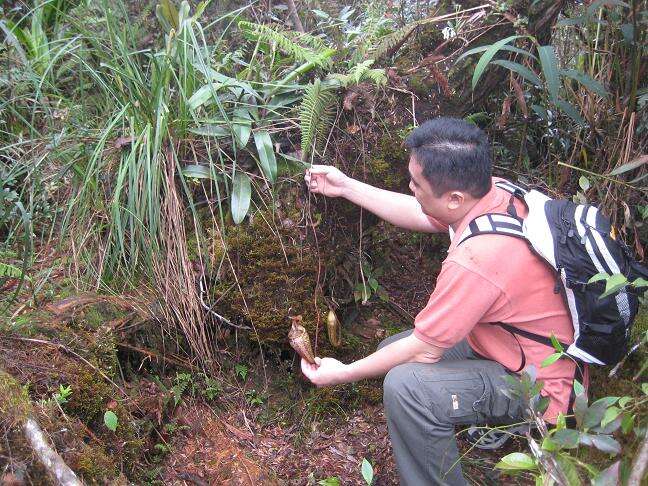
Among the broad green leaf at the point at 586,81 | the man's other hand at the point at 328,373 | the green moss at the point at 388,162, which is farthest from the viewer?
the green moss at the point at 388,162

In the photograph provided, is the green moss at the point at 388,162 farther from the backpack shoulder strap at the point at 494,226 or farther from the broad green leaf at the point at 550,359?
the broad green leaf at the point at 550,359

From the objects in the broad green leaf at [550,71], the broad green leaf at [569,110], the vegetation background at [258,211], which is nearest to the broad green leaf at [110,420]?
the vegetation background at [258,211]

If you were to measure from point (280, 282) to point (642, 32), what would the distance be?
225 cm

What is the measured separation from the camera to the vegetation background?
2678 millimetres

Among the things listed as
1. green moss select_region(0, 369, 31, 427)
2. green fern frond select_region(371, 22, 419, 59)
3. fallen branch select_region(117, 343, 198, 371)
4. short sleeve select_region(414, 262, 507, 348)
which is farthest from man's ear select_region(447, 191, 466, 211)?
green moss select_region(0, 369, 31, 427)

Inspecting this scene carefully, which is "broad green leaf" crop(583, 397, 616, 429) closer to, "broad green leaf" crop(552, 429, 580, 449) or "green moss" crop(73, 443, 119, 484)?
"broad green leaf" crop(552, 429, 580, 449)

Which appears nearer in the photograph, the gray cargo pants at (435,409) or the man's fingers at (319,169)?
the gray cargo pants at (435,409)

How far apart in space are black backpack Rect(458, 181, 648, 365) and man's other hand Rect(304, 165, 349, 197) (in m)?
0.93

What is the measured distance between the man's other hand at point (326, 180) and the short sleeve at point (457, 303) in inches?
38.6

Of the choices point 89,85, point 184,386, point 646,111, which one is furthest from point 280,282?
point 646,111

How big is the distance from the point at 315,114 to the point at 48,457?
6.41 feet

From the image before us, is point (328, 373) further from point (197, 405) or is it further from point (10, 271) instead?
point (10, 271)

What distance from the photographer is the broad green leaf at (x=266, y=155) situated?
3.02 meters

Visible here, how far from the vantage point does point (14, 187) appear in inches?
139
